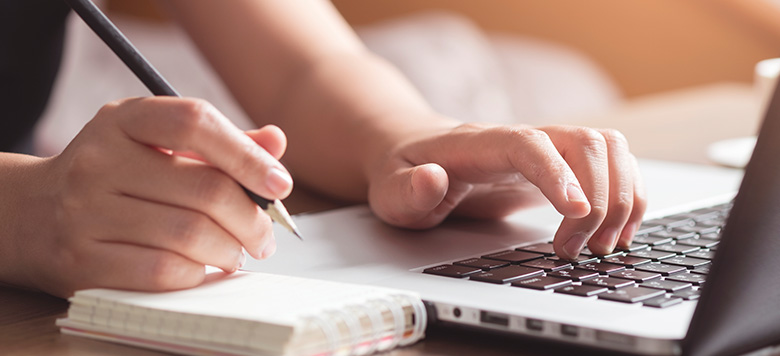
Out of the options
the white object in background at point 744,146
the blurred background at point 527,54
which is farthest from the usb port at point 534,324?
the blurred background at point 527,54

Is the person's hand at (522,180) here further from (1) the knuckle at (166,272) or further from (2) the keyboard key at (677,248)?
(1) the knuckle at (166,272)

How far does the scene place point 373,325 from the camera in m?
0.30

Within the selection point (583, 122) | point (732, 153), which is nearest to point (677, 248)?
point (732, 153)

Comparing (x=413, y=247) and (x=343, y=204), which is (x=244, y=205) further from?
(x=343, y=204)

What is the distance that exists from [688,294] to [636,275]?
0.03 metres

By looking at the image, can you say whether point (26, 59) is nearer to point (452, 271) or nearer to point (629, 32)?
point (452, 271)

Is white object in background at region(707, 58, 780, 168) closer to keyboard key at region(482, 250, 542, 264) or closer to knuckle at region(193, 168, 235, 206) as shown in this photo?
keyboard key at region(482, 250, 542, 264)

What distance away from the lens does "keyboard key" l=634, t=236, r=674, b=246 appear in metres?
0.45

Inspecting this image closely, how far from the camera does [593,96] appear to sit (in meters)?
2.31

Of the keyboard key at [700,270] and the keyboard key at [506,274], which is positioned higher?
the keyboard key at [700,270]

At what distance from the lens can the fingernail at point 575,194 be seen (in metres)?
0.38

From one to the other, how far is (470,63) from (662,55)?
75cm

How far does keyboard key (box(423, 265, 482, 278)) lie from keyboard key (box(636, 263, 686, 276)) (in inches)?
3.2

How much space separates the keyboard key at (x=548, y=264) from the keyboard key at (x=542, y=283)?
0.07ft
